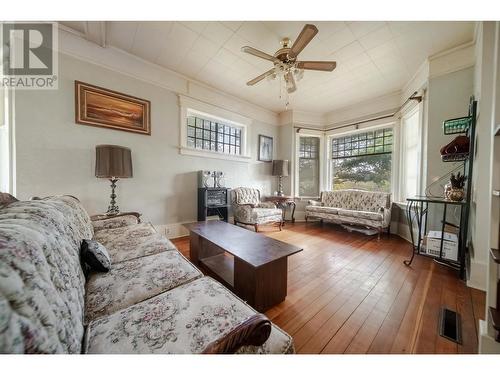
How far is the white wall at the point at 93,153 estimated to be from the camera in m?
2.11

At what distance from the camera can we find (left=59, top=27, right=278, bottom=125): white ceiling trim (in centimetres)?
229

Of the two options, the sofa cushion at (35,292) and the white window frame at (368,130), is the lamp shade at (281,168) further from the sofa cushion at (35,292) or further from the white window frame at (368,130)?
the sofa cushion at (35,292)

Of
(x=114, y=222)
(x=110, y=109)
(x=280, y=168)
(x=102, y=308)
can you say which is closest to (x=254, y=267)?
(x=102, y=308)

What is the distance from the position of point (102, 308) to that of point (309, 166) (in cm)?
468

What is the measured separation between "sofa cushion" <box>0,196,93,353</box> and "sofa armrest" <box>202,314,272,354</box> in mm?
423

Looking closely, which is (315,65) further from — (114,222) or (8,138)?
(8,138)

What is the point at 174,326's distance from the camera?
2.39ft

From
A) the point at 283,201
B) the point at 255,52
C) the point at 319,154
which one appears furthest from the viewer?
the point at 319,154

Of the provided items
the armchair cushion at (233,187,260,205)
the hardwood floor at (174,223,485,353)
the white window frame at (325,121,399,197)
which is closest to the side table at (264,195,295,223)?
the armchair cushion at (233,187,260,205)

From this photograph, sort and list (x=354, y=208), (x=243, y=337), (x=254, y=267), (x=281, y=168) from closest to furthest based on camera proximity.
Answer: (x=243, y=337) < (x=254, y=267) < (x=354, y=208) < (x=281, y=168)

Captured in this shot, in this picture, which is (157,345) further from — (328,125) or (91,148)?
(328,125)

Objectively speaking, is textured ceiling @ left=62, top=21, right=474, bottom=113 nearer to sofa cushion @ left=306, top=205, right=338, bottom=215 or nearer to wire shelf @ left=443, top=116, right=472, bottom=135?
wire shelf @ left=443, top=116, right=472, bottom=135

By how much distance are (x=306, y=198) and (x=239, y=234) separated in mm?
3127

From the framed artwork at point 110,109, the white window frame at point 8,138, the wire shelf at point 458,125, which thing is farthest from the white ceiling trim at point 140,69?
the wire shelf at point 458,125
